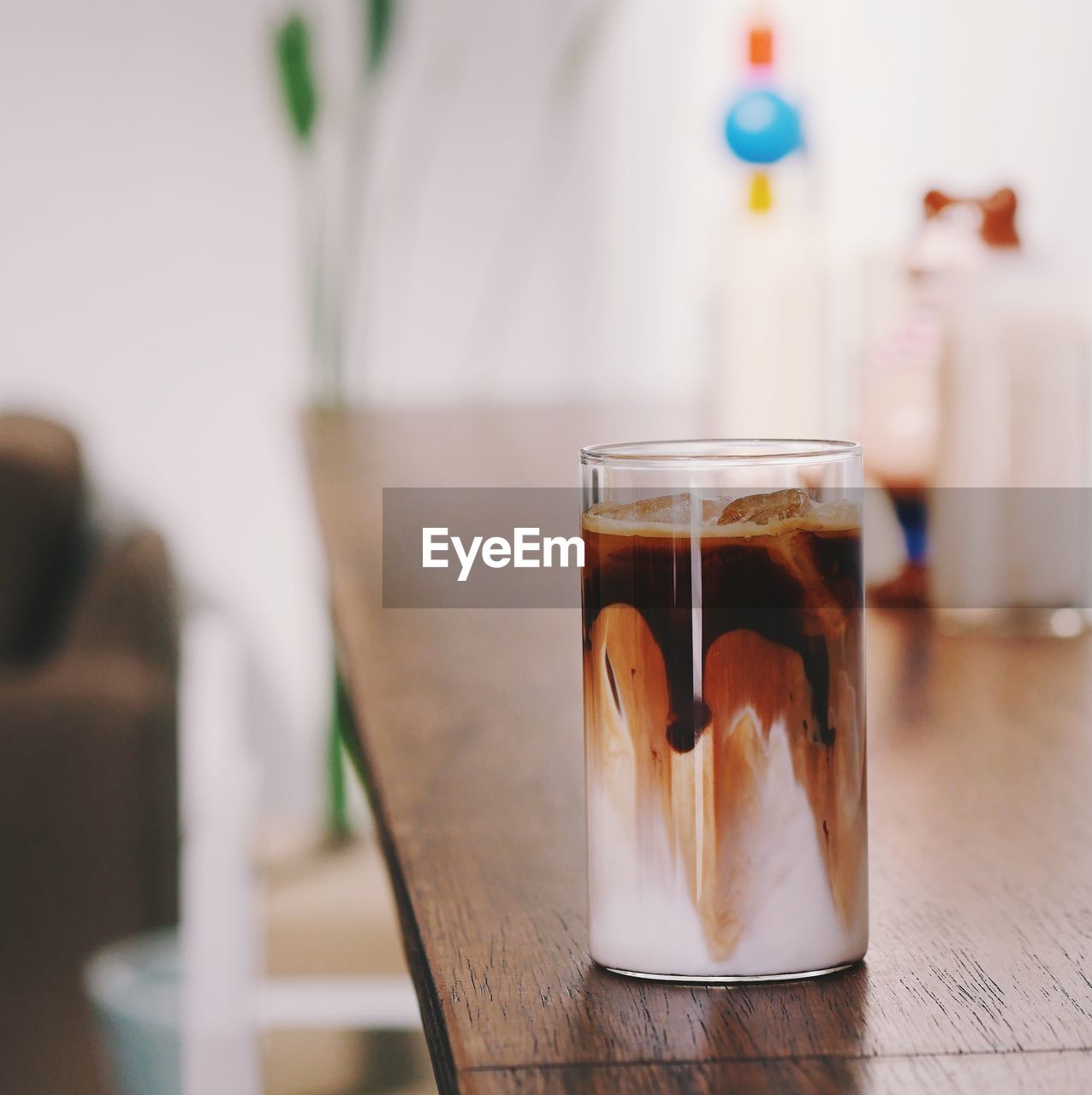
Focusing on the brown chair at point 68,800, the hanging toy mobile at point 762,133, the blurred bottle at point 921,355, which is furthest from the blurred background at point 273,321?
the blurred bottle at point 921,355

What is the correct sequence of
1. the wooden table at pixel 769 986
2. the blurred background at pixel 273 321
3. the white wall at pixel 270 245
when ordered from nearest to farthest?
the wooden table at pixel 769 986 → the blurred background at pixel 273 321 → the white wall at pixel 270 245

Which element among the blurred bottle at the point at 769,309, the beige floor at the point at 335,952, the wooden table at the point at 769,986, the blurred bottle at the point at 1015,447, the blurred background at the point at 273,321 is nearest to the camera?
the wooden table at the point at 769,986

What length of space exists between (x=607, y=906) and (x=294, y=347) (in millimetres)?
2262

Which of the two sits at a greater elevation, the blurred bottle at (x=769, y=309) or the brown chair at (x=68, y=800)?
the blurred bottle at (x=769, y=309)

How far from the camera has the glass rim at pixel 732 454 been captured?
354 millimetres

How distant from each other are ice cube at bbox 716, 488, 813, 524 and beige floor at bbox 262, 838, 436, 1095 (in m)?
1.20

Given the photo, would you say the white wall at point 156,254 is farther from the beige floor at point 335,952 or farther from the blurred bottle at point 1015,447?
the blurred bottle at point 1015,447

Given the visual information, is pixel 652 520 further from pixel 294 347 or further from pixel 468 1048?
pixel 294 347

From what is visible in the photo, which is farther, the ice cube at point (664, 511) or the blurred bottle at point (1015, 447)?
the blurred bottle at point (1015, 447)

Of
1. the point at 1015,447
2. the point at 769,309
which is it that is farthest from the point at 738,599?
the point at 769,309

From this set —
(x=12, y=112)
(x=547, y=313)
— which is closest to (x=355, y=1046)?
(x=547, y=313)

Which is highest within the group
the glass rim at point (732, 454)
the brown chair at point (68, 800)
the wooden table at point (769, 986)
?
the glass rim at point (732, 454)

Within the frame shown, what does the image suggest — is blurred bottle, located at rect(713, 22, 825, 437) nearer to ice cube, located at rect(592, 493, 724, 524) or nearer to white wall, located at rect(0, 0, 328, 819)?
ice cube, located at rect(592, 493, 724, 524)

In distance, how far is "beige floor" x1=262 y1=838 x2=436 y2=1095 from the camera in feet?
4.81
